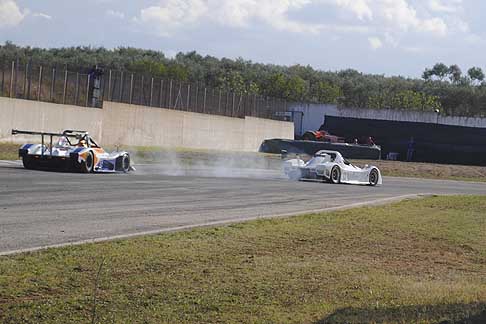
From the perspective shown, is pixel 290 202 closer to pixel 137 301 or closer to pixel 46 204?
pixel 46 204

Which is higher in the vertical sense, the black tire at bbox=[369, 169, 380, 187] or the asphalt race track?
the black tire at bbox=[369, 169, 380, 187]

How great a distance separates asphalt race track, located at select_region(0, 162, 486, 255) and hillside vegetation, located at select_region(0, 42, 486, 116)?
159ft

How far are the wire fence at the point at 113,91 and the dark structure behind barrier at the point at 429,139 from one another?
928 cm

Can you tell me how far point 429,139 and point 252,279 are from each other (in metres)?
50.7

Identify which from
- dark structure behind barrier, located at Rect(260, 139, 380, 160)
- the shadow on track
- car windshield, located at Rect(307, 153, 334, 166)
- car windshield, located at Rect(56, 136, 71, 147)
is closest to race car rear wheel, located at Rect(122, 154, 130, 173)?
car windshield, located at Rect(56, 136, 71, 147)

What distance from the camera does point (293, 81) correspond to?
316 feet

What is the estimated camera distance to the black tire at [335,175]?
30.5 meters

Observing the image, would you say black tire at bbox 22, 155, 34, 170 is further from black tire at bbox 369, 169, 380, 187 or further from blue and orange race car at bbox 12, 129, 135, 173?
black tire at bbox 369, 169, 380, 187

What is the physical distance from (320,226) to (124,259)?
19.1 ft

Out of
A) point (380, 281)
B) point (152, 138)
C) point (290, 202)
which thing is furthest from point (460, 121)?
point (380, 281)

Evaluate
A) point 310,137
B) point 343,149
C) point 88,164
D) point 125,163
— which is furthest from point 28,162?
point 310,137

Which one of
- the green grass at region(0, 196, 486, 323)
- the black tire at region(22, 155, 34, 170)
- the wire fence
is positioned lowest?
the green grass at region(0, 196, 486, 323)

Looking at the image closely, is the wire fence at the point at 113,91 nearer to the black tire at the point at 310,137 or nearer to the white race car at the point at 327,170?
the black tire at the point at 310,137

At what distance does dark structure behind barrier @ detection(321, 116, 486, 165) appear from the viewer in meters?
55.5
